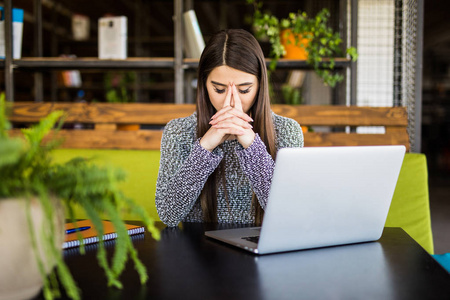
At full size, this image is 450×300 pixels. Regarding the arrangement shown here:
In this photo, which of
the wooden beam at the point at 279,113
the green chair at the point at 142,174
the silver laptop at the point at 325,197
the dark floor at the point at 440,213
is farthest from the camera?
the dark floor at the point at 440,213

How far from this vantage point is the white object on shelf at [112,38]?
2.49 meters

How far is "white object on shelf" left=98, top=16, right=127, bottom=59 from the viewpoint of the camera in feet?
8.18

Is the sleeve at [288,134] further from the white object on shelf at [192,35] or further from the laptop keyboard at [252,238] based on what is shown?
the white object on shelf at [192,35]

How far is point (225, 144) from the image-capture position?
68.2 inches

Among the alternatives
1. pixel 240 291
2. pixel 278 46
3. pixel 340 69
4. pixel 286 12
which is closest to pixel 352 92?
pixel 340 69

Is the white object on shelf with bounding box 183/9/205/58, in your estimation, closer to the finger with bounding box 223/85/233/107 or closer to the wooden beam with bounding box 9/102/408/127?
the wooden beam with bounding box 9/102/408/127

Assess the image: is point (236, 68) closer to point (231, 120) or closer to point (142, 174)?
point (231, 120)

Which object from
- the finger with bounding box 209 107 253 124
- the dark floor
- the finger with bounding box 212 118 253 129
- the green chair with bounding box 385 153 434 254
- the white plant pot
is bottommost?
the dark floor

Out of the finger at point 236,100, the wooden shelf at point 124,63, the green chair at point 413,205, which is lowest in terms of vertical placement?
the green chair at point 413,205

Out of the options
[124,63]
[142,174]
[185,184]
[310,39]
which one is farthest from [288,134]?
[124,63]

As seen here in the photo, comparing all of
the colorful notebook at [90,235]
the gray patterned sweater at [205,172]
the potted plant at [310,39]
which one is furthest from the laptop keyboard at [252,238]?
the potted plant at [310,39]

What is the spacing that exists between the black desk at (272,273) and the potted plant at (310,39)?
1515mm

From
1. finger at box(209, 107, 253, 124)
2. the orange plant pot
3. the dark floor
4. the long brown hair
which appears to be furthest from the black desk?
the dark floor

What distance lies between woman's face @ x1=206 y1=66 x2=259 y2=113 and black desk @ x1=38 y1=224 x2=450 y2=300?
0.71 meters
